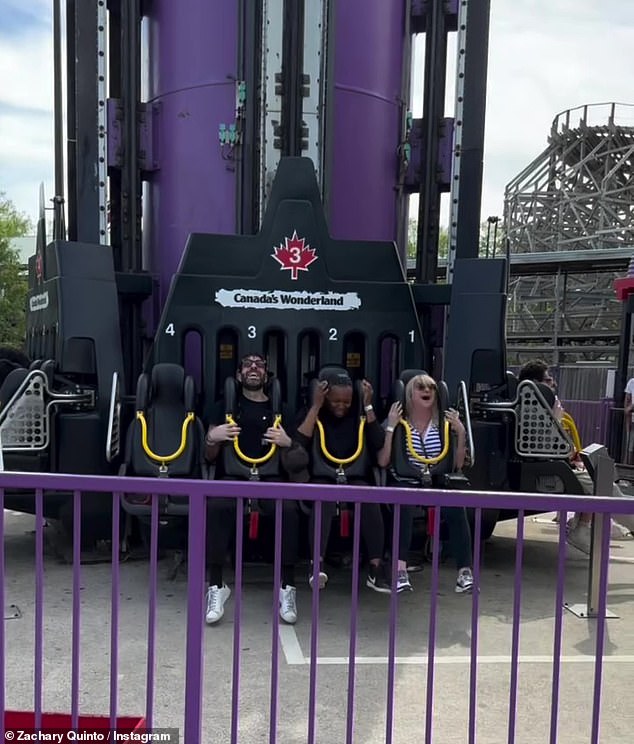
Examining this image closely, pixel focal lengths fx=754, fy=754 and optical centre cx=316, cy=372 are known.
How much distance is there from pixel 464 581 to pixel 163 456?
2133 mm

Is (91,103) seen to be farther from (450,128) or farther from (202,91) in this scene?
(450,128)

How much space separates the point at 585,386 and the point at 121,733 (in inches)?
679

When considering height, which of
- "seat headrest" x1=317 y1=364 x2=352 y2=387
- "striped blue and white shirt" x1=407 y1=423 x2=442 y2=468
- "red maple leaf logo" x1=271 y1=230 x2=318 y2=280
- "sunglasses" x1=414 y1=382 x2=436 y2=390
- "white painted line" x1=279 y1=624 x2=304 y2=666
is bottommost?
"white painted line" x1=279 y1=624 x2=304 y2=666

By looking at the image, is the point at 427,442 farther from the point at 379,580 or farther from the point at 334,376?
the point at 379,580

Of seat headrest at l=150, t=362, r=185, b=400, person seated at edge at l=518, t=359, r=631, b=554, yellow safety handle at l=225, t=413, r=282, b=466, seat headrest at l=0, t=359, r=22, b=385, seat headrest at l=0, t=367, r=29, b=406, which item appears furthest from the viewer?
seat headrest at l=0, t=359, r=22, b=385

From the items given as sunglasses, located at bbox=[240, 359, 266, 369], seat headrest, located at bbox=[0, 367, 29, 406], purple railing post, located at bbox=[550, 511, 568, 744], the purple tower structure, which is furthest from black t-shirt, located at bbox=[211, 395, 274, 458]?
purple railing post, located at bbox=[550, 511, 568, 744]

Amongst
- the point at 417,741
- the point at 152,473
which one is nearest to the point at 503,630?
the point at 417,741

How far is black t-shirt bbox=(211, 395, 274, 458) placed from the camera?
4695 mm

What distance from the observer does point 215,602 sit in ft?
14.4

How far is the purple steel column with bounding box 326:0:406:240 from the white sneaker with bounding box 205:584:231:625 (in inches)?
106

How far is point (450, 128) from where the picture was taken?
19.4 ft

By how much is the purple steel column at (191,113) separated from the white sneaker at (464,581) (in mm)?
2941

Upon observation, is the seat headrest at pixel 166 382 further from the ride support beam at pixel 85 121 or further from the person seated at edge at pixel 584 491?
the person seated at edge at pixel 584 491

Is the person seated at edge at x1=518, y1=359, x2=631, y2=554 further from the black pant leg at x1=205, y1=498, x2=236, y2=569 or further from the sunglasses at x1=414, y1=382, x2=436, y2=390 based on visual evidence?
the black pant leg at x1=205, y1=498, x2=236, y2=569
